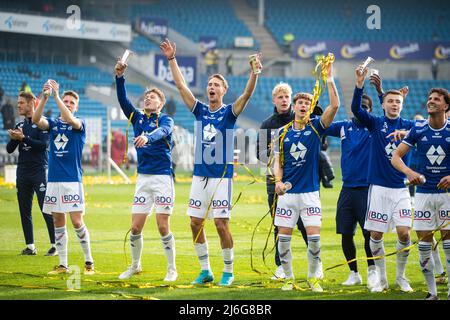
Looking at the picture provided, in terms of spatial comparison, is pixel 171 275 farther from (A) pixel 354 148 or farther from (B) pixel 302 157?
(A) pixel 354 148

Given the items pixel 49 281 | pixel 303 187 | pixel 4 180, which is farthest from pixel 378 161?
pixel 4 180

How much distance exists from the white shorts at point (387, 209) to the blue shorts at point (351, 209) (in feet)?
2.00

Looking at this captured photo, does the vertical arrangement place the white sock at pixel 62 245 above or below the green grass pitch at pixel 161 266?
above

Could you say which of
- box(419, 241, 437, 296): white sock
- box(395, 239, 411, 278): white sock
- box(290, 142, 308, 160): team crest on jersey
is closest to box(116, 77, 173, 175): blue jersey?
box(290, 142, 308, 160): team crest on jersey

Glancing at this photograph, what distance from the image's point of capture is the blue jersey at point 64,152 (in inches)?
460

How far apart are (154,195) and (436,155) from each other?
384cm

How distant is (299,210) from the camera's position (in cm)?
1023

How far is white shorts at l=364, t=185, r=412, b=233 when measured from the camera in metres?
10.2

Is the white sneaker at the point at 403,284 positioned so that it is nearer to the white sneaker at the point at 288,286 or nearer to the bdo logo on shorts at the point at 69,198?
the white sneaker at the point at 288,286

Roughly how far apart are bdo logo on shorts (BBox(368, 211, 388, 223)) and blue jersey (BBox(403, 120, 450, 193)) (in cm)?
74

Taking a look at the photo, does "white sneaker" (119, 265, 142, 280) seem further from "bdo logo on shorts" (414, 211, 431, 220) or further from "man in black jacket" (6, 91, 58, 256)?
"bdo logo on shorts" (414, 211, 431, 220)

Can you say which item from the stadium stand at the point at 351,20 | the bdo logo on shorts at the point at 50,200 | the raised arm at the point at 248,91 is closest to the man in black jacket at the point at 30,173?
the bdo logo on shorts at the point at 50,200

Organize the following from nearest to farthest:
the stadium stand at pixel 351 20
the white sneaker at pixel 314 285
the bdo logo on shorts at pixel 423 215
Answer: the bdo logo on shorts at pixel 423 215 < the white sneaker at pixel 314 285 < the stadium stand at pixel 351 20
